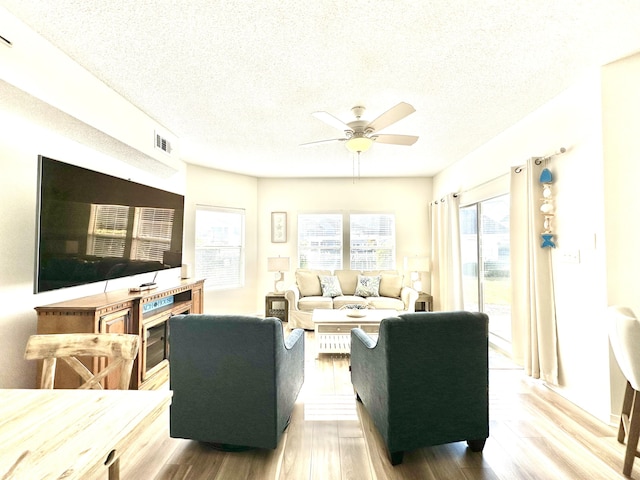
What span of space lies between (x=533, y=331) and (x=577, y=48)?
236 cm

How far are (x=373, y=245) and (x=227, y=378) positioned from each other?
463 cm

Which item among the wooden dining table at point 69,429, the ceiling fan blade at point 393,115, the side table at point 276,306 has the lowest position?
the side table at point 276,306

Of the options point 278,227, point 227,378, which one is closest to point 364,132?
point 227,378

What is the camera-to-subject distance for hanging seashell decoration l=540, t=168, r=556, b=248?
2934 mm

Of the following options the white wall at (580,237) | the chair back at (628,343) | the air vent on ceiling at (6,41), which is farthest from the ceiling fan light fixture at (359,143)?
the air vent on ceiling at (6,41)

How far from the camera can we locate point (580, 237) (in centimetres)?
266

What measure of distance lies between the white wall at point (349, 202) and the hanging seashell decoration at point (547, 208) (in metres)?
3.25

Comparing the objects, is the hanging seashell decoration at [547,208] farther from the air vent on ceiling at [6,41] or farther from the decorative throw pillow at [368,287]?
the air vent on ceiling at [6,41]

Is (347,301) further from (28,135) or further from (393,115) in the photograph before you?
(28,135)

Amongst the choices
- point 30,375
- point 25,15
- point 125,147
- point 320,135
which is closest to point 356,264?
point 320,135

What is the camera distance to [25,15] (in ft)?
6.23

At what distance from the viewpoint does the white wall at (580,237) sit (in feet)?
8.09

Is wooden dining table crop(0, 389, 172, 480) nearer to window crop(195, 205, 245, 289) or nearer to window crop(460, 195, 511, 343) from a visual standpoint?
window crop(460, 195, 511, 343)

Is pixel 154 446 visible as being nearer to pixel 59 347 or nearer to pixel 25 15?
pixel 59 347
